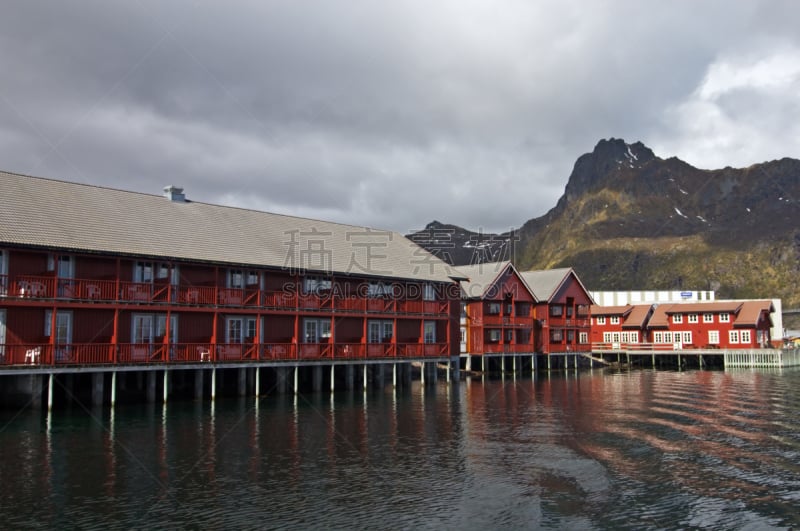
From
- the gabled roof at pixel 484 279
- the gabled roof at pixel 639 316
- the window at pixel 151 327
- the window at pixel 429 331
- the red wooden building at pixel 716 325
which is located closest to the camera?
the window at pixel 151 327

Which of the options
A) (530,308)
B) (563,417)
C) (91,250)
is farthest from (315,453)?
(530,308)

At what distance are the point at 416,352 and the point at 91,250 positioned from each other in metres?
26.2

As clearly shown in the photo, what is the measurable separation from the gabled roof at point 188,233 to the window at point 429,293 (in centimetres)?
124

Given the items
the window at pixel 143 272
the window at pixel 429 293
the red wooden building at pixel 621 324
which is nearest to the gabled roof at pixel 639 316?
the red wooden building at pixel 621 324

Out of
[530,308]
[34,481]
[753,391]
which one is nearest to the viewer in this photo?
[34,481]

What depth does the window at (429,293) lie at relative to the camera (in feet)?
187

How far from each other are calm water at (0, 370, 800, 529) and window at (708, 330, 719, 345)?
4933 centimetres

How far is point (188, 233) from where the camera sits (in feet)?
146

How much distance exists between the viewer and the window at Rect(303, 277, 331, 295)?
49.0 metres

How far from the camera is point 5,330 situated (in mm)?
34812

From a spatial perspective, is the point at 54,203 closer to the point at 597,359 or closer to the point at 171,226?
the point at 171,226

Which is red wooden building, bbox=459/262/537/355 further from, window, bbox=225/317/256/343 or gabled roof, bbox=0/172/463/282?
window, bbox=225/317/256/343

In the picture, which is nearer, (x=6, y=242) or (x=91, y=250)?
(x=6, y=242)

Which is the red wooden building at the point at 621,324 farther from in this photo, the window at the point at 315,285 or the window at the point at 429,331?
the window at the point at 315,285
